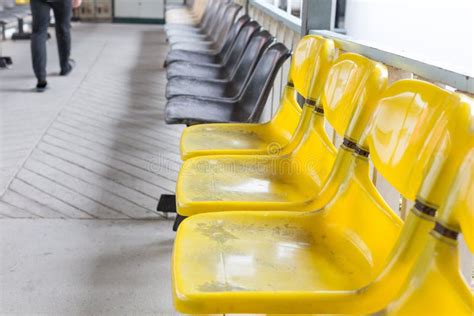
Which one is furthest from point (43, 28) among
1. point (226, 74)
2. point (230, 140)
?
point (230, 140)

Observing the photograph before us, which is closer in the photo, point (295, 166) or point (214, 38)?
point (295, 166)

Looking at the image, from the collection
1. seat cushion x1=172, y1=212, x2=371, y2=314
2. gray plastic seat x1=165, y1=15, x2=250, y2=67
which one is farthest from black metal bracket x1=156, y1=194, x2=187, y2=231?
gray plastic seat x1=165, y1=15, x2=250, y2=67

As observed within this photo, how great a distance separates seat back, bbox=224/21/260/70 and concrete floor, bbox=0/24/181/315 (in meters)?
0.69

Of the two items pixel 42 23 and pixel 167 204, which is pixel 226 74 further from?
pixel 42 23

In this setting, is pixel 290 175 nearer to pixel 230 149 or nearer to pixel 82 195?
pixel 230 149

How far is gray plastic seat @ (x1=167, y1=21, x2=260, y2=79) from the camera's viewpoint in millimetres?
4203

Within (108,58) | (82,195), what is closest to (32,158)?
(82,195)

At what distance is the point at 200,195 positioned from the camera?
6.73ft

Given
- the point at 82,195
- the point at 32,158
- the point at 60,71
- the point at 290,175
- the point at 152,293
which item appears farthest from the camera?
the point at 60,71

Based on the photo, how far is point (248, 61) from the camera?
3840 mm

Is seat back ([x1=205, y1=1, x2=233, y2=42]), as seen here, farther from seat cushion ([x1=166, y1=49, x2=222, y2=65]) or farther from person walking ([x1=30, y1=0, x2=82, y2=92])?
person walking ([x1=30, y1=0, x2=82, y2=92])

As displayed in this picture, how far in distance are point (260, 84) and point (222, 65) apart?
1.38m

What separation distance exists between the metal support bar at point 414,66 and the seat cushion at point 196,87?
1.27 m

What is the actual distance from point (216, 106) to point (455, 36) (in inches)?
57.7
